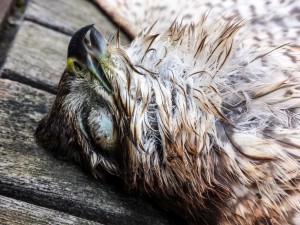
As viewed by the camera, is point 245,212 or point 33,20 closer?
point 245,212

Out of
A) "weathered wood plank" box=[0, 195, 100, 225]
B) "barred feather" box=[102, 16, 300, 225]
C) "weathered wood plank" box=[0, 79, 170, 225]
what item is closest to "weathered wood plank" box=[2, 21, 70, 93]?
"weathered wood plank" box=[0, 79, 170, 225]

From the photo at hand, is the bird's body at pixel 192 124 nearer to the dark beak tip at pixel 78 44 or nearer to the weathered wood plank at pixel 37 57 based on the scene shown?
the dark beak tip at pixel 78 44

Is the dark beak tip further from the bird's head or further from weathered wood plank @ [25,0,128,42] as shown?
weathered wood plank @ [25,0,128,42]

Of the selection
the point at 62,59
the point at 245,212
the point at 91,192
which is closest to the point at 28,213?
the point at 91,192

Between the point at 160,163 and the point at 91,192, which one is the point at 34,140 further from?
the point at 160,163

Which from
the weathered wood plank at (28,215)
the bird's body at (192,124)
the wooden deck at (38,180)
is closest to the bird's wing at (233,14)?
the bird's body at (192,124)

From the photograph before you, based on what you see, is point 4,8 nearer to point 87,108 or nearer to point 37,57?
point 37,57

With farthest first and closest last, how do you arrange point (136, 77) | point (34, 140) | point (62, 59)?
point (62, 59) < point (34, 140) < point (136, 77)

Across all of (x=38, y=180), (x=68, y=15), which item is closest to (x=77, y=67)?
(x=38, y=180)
